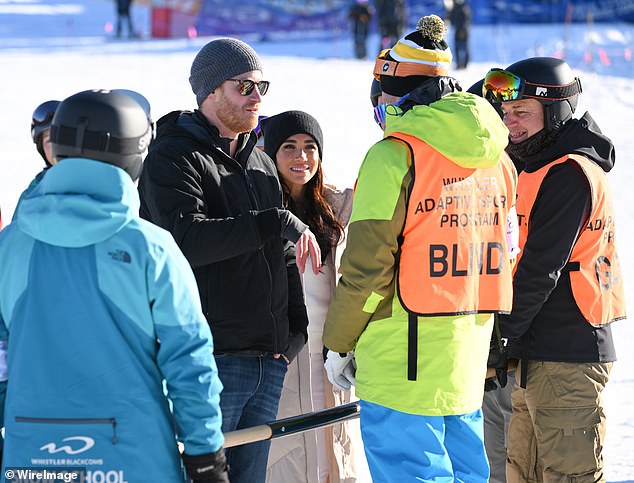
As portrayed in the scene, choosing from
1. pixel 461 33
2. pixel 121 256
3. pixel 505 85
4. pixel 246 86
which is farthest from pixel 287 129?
pixel 461 33

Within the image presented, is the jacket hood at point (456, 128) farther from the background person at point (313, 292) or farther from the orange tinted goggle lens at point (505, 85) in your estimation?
the background person at point (313, 292)

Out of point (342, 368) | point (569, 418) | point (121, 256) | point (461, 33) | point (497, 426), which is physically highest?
point (461, 33)

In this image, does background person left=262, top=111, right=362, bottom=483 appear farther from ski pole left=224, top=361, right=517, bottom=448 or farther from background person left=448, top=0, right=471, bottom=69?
background person left=448, top=0, right=471, bottom=69

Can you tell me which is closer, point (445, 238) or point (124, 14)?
point (445, 238)

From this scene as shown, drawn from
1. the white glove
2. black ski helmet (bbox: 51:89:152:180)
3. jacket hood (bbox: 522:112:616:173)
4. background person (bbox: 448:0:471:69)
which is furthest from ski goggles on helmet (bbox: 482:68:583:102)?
background person (bbox: 448:0:471:69)

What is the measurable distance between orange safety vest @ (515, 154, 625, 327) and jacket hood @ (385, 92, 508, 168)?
0.66 metres

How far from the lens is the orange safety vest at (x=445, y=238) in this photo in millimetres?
3158

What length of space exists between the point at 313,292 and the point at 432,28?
1466mm

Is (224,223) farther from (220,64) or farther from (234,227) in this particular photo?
(220,64)

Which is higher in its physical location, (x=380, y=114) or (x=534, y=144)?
(x=380, y=114)

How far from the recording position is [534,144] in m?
3.98

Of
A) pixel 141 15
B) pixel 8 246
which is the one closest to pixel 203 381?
pixel 8 246

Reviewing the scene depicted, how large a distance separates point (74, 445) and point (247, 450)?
1.21m

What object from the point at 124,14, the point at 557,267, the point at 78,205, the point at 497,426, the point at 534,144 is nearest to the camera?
the point at 78,205
